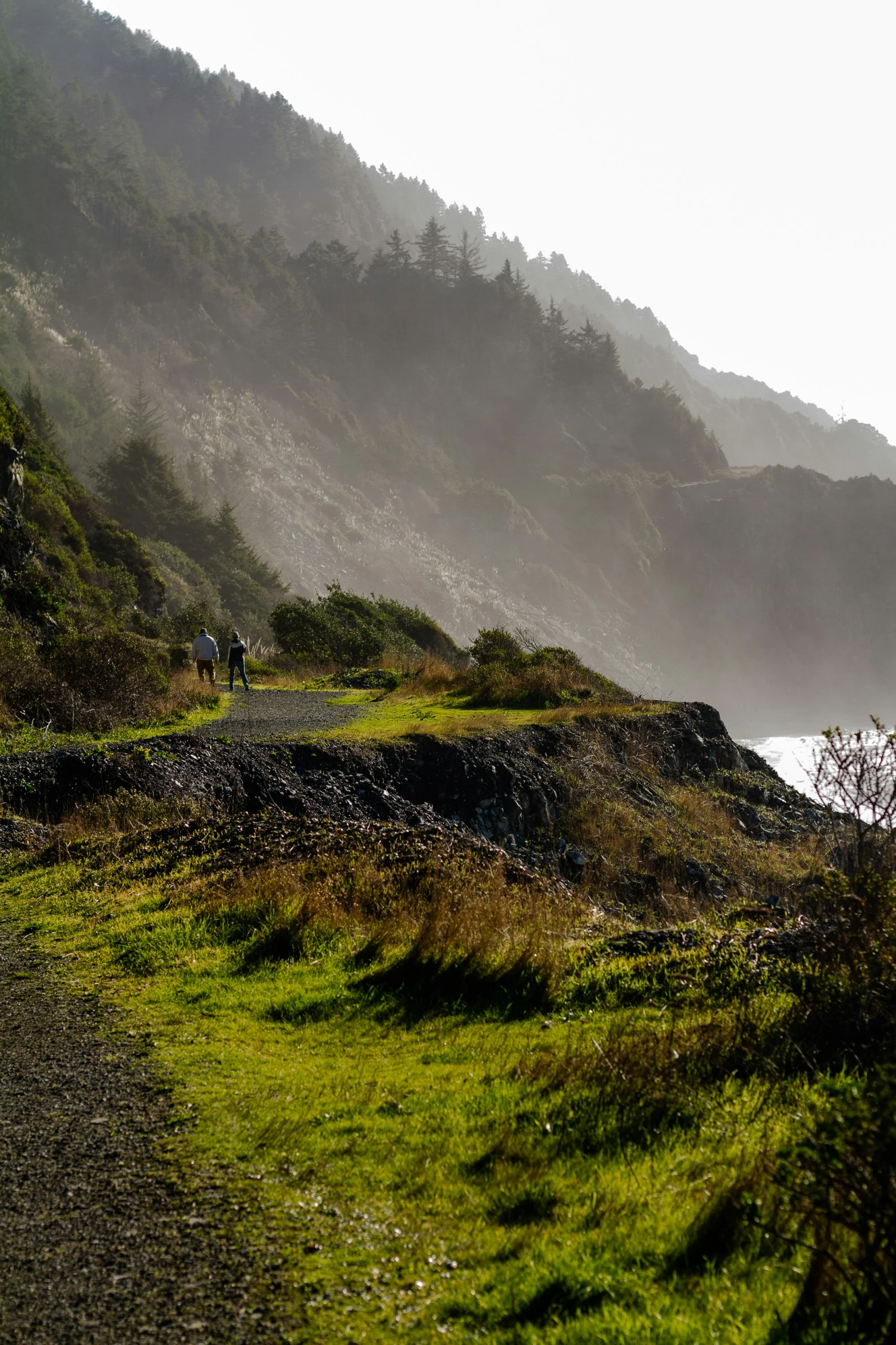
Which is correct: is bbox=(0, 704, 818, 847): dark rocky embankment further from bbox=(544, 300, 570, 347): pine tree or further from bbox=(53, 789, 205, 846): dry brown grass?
bbox=(544, 300, 570, 347): pine tree

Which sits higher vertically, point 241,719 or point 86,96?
point 86,96

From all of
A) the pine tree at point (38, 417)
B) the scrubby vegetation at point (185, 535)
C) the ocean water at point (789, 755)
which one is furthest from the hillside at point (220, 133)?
the ocean water at point (789, 755)

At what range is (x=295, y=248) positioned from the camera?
5669 inches

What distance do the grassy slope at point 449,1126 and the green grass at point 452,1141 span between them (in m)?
0.01

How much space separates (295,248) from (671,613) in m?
93.1

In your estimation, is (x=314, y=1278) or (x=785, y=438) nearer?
(x=314, y=1278)

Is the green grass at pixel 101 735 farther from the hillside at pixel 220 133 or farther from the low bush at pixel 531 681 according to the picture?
the hillside at pixel 220 133

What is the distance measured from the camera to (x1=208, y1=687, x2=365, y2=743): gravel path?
1557 centimetres

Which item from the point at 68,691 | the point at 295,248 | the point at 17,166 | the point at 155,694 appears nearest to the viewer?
the point at 68,691

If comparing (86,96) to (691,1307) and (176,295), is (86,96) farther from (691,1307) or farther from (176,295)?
(691,1307)

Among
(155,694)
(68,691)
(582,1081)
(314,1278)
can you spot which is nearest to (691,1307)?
(314,1278)

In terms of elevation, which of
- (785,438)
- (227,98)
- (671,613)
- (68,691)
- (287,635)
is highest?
(227,98)

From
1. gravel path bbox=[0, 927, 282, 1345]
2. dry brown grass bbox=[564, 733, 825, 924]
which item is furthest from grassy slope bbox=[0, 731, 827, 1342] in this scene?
dry brown grass bbox=[564, 733, 825, 924]

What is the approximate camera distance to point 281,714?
1828 cm
